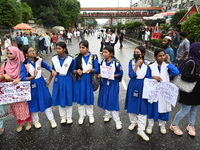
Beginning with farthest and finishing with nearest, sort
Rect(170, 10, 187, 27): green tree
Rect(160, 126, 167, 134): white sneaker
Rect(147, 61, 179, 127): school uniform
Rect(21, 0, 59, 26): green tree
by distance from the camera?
1. Rect(21, 0, 59, 26): green tree
2. Rect(170, 10, 187, 27): green tree
3. Rect(160, 126, 167, 134): white sneaker
4. Rect(147, 61, 179, 127): school uniform

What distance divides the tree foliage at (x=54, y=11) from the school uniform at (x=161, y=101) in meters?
29.8

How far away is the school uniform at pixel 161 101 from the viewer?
8.89ft

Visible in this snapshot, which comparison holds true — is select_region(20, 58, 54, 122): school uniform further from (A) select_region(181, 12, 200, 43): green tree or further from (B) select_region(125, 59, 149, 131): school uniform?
(A) select_region(181, 12, 200, 43): green tree

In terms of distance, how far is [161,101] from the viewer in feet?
9.16

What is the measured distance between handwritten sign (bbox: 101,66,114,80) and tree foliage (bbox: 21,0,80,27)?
29224mm

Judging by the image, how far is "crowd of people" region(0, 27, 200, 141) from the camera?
2738mm

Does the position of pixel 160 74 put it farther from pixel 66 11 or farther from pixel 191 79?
pixel 66 11

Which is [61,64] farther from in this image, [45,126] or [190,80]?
[190,80]

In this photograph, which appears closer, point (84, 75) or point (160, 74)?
point (160, 74)

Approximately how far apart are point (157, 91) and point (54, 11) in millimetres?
32438

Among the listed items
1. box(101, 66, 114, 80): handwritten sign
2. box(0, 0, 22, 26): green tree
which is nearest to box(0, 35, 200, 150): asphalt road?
box(101, 66, 114, 80): handwritten sign

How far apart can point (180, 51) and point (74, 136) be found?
4.65 meters

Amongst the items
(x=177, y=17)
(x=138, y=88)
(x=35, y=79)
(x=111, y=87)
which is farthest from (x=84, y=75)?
(x=177, y=17)

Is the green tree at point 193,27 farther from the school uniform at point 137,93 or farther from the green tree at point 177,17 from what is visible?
the green tree at point 177,17
